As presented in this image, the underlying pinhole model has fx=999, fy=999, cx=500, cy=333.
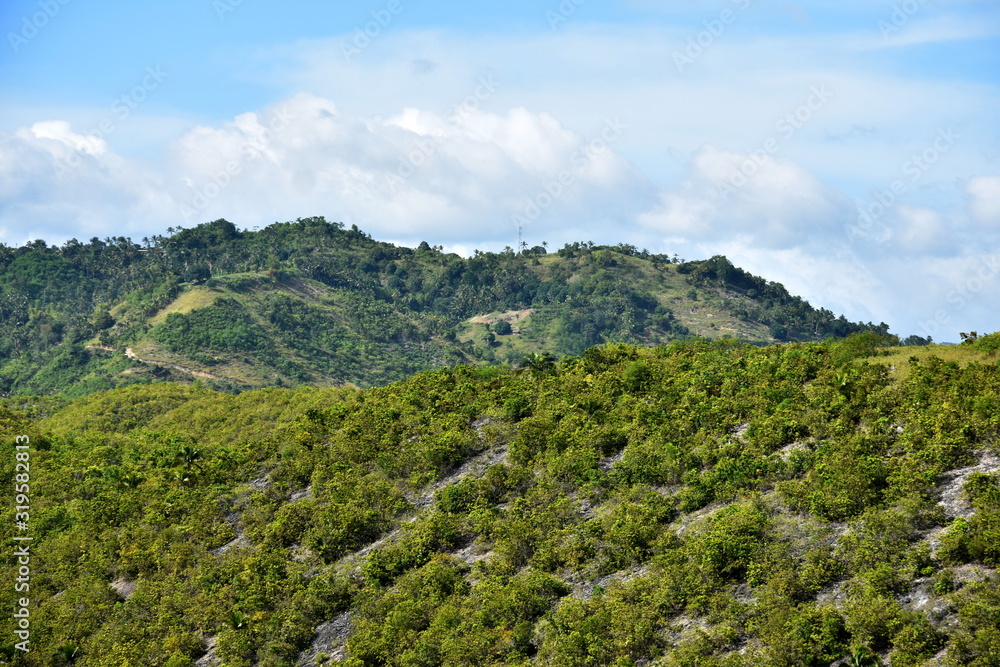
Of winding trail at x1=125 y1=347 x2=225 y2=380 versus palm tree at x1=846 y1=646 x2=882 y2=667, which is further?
winding trail at x1=125 y1=347 x2=225 y2=380

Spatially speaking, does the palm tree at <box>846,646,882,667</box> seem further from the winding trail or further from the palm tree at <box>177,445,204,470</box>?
the winding trail

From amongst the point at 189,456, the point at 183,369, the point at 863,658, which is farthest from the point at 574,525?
the point at 183,369

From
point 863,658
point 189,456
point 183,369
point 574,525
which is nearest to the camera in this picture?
point 863,658

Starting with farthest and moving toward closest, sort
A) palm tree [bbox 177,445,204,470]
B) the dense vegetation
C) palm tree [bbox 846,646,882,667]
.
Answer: palm tree [bbox 177,445,204,470], the dense vegetation, palm tree [bbox 846,646,882,667]

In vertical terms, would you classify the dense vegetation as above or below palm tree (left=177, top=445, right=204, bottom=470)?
below

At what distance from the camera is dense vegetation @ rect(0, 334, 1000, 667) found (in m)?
36.6

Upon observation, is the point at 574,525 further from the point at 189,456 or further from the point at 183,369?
the point at 183,369

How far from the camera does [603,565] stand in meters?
43.5

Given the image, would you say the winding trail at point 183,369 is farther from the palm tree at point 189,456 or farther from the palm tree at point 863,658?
the palm tree at point 863,658

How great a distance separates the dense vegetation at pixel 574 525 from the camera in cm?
3656

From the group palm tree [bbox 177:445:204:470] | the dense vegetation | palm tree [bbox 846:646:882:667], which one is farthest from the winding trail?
palm tree [bbox 846:646:882:667]

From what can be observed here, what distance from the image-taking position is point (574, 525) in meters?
47.6

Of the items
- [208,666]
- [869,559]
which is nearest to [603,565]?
[869,559]

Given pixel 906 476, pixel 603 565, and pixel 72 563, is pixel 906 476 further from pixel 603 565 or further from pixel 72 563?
pixel 72 563
